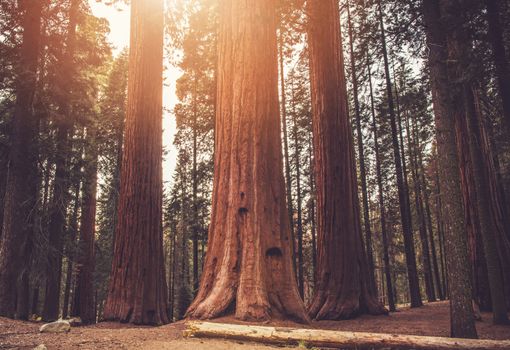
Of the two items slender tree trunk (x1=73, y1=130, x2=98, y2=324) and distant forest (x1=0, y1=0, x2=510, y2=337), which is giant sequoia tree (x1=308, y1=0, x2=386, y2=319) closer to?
distant forest (x1=0, y1=0, x2=510, y2=337)

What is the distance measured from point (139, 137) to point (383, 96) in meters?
16.8

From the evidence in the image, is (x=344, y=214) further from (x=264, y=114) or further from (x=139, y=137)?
(x=139, y=137)

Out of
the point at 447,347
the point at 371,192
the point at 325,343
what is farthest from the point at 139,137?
the point at 371,192

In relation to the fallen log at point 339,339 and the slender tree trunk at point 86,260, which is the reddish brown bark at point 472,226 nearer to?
the fallen log at point 339,339

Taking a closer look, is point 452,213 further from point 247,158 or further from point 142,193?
point 142,193

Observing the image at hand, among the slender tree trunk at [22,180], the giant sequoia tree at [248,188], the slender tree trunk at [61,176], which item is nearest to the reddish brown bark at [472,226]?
the giant sequoia tree at [248,188]

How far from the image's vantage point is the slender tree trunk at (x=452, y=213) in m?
4.34

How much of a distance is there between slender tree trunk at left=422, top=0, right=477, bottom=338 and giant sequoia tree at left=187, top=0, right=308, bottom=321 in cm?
Result: 223

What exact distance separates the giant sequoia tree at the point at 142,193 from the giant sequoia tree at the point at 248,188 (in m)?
2.57

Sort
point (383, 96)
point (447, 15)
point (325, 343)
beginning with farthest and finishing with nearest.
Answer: point (383, 96) → point (447, 15) → point (325, 343)

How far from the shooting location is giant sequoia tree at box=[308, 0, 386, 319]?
23.2 feet

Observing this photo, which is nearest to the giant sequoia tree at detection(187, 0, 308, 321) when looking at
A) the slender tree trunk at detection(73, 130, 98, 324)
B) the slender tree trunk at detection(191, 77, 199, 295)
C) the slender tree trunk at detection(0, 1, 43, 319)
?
the slender tree trunk at detection(0, 1, 43, 319)

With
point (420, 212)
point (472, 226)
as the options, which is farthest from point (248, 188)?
point (420, 212)

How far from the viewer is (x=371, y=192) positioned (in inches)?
979
